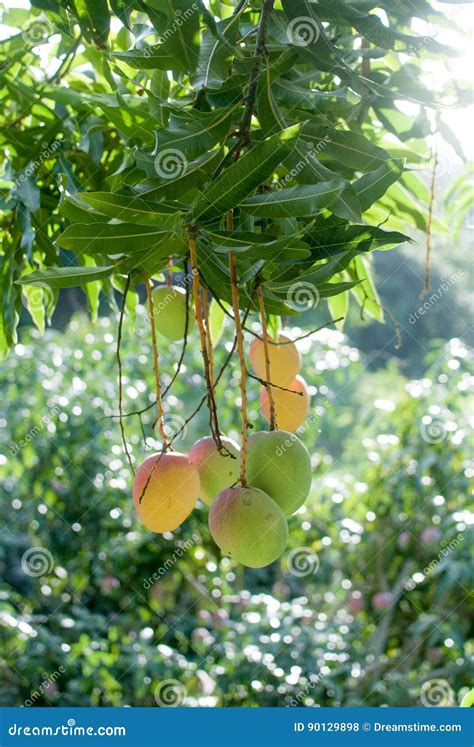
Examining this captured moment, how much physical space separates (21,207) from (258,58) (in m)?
0.27

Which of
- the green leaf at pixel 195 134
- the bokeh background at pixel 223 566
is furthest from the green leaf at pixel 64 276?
the bokeh background at pixel 223 566

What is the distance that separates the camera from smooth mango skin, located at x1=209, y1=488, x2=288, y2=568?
52 cm

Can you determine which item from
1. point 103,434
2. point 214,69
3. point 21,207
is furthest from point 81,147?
point 103,434

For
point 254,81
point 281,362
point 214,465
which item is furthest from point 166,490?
point 254,81

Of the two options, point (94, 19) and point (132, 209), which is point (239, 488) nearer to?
point (132, 209)

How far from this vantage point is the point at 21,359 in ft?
6.77

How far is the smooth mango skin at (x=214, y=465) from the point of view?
59 cm

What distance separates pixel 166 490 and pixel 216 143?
23 cm

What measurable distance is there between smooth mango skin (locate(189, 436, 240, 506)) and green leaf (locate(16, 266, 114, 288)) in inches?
5.6

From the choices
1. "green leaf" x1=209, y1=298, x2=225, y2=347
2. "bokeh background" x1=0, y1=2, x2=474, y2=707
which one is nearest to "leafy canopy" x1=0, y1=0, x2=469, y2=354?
"green leaf" x1=209, y1=298, x2=225, y2=347

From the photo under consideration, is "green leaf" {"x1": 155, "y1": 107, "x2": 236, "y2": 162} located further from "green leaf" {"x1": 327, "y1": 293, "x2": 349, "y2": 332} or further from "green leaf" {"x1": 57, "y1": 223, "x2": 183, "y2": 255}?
"green leaf" {"x1": 327, "y1": 293, "x2": 349, "y2": 332}

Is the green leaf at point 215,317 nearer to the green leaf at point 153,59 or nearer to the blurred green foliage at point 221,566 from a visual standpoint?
Result: the green leaf at point 153,59

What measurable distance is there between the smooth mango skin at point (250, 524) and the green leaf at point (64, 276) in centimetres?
18

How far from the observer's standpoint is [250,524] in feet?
1.71
